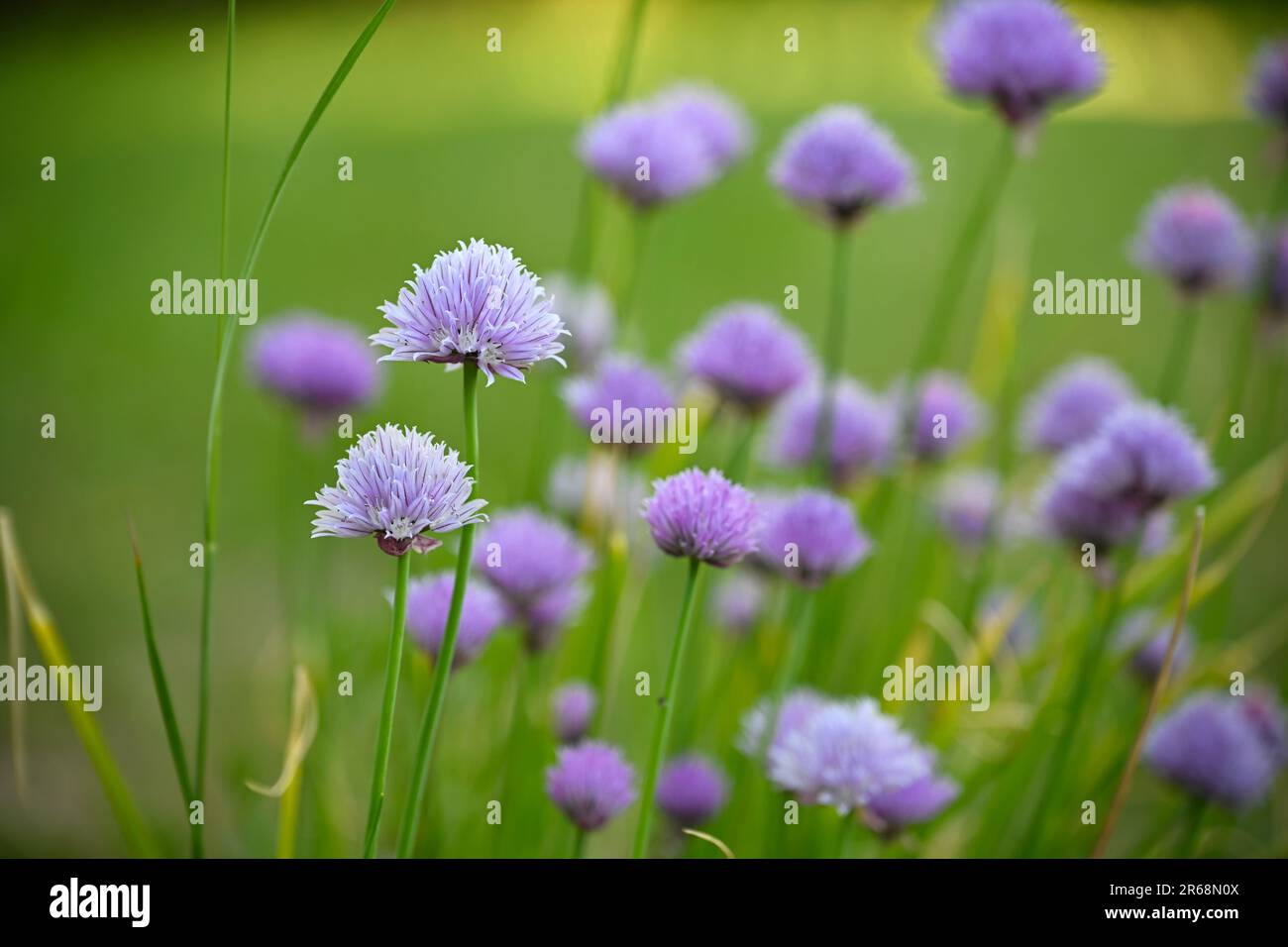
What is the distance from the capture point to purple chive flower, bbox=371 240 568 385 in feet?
1.09

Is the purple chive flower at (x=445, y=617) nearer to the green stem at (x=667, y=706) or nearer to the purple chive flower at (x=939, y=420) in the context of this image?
the green stem at (x=667, y=706)

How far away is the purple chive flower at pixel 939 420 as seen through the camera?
0.73 metres

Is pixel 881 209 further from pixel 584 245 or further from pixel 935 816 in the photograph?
pixel 935 816

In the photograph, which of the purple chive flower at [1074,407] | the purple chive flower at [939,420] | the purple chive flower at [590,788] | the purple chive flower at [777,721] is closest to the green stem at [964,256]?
the purple chive flower at [939,420]

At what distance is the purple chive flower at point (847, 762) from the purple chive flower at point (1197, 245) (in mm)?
452

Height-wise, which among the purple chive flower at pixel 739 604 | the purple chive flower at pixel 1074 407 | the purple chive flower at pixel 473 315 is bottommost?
the purple chive flower at pixel 739 604

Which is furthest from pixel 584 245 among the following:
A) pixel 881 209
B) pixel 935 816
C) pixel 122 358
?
pixel 122 358

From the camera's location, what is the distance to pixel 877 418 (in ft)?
2.30

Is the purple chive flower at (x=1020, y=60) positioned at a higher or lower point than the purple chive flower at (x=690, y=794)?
higher

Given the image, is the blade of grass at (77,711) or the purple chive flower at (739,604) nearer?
the blade of grass at (77,711)
